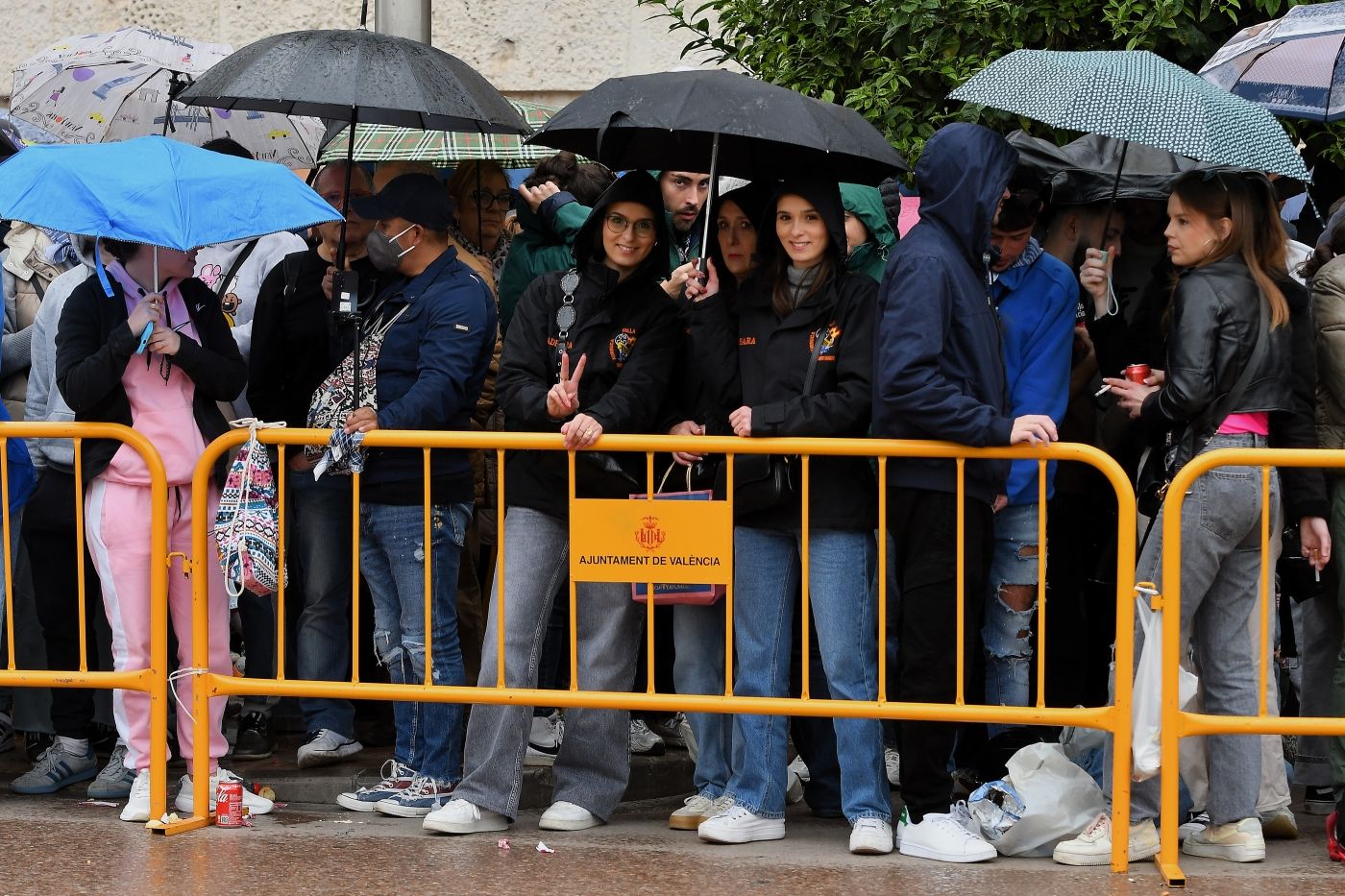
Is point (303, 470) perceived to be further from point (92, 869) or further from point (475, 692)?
point (92, 869)

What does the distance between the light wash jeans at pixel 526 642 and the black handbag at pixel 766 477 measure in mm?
521

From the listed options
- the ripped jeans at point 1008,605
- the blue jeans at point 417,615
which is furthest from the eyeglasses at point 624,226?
the ripped jeans at point 1008,605

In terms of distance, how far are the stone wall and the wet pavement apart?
7.19 metres

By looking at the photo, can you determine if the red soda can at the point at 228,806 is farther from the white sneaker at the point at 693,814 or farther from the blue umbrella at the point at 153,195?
the blue umbrella at the point at 153,195

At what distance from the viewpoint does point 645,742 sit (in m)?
6.94

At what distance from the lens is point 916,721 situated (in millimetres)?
5559

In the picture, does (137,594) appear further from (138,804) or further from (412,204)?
(412,204)

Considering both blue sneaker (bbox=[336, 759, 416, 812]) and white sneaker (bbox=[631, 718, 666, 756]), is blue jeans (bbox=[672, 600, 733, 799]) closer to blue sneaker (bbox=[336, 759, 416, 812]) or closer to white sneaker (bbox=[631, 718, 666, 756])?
blue sneaker (bbox=[336, 759, 416, 812])

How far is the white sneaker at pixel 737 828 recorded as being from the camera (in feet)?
18.5

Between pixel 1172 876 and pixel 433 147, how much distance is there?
386 centimetres

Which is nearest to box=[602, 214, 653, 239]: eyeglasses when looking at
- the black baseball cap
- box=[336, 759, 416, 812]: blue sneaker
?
the black baseball cap

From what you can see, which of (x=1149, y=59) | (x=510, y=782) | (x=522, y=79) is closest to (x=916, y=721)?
(x=510, y=782)

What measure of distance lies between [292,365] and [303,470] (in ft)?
1.43

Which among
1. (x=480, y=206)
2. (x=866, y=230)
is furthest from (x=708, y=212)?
(x=480, y=206)
